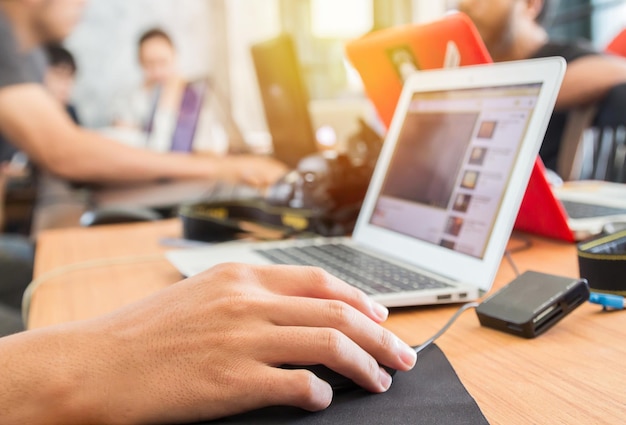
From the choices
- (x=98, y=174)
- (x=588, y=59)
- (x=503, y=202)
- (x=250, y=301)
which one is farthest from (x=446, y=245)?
(x=98, y=174)

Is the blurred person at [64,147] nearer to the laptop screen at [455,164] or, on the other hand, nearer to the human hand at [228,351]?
the laptop screen at [455,164]

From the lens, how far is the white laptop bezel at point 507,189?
2.09 feet

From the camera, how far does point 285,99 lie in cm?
189

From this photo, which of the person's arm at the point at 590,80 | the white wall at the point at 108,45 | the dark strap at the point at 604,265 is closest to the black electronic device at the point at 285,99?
the person's arm at the point at 590,80

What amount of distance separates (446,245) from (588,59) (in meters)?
1.28

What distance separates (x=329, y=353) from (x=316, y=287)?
2.9 inches

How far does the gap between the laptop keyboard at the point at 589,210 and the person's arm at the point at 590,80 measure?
65 centimetres

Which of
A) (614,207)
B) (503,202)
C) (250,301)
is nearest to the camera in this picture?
(250,301)

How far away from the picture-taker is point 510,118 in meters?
0.68

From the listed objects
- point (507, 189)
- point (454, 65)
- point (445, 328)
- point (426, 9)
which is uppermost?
point (426, 9)

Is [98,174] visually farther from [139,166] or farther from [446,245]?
[446,245]

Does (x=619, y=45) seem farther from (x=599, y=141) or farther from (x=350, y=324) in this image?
(x=350, y=324)

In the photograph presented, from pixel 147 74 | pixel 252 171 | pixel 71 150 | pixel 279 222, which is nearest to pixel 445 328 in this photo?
pixel 279 222

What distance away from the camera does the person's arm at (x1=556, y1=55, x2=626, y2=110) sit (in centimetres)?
159
